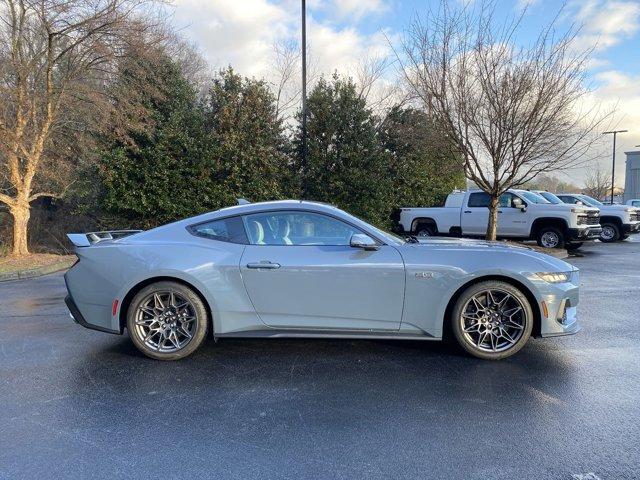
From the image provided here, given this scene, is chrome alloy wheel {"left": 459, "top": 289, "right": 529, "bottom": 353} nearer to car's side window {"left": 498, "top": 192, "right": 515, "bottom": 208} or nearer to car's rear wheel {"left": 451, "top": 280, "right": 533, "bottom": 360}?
car's rear wheel {"left": 451, "top": 280, "right": 533, "bottom": 360}

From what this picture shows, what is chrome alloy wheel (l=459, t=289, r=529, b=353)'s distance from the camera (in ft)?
14.2

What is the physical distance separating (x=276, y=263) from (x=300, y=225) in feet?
1.60

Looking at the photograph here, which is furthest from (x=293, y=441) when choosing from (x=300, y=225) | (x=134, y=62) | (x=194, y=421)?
(x=134, y=62)

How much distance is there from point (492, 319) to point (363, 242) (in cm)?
143

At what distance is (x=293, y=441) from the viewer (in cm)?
300

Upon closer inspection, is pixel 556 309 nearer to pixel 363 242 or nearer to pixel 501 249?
pixel 501 249

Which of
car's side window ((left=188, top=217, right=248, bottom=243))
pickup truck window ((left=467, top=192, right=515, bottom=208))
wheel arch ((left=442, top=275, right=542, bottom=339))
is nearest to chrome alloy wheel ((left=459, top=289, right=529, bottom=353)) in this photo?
wheel arch ((left=442, top=275, right=542, bottom=339))

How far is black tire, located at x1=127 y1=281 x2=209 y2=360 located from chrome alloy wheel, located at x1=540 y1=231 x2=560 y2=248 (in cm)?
1281

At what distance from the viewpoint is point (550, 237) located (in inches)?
561

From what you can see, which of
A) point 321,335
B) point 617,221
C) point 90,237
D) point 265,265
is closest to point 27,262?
point 90,237

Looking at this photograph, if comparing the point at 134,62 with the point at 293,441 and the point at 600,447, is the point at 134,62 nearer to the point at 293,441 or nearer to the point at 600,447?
the point at 293,441

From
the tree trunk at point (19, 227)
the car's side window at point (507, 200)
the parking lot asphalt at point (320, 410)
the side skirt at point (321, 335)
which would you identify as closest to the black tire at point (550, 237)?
the car's side window at point (507, 200)

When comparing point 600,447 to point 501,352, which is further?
point 501,352

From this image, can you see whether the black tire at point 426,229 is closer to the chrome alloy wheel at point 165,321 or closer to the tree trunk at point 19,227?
the tree trunk at point 19,227
